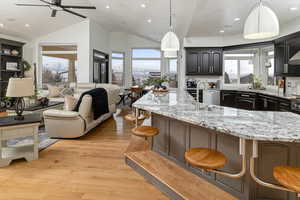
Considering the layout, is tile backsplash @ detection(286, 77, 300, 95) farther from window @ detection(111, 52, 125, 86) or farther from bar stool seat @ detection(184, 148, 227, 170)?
window @ detection(111, 52, 125, 86)

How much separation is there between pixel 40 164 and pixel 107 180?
1.17 meters

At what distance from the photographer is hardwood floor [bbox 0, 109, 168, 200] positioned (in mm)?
2463

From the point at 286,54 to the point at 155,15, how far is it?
3.71 metres

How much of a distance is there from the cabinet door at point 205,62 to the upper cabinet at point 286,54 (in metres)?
2.38

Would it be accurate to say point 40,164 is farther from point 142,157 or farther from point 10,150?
point 142,157

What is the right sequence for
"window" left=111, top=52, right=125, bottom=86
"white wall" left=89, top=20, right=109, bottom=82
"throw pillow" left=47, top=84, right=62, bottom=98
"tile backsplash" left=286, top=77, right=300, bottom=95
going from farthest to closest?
"window" left=111, top=52, right=125, bottom=86 → "white wall" left=89, top=20, right=109, bottom=82 → "throw pillow" left=47, top=84, right=62, bottom=98 → "tile backsplash" left=286, top=77, right=300, bottom=95

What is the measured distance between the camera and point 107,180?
9.24ft

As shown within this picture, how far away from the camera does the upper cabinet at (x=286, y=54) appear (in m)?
4.78

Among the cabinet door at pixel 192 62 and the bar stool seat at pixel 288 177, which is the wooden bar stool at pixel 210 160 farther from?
the cabinet door at pixel 192 62

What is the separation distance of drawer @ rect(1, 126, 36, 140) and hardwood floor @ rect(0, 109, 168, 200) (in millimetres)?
404

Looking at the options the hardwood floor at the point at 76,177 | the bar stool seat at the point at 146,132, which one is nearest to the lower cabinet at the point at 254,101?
the bar stool seat at the point at 146,132

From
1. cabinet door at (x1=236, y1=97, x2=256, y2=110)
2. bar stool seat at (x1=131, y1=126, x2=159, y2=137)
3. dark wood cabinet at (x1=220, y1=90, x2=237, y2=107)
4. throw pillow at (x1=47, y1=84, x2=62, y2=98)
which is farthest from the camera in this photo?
throw pillow at (x1=47, y1=84, x2=62, y2=98)

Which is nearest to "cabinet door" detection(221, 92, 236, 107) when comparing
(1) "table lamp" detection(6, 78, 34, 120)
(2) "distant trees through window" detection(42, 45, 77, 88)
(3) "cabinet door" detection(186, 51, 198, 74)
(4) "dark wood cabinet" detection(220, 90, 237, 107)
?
(4) "dark wood cabinet" detection(220, 90, 237, 107)

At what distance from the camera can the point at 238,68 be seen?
312 inches
